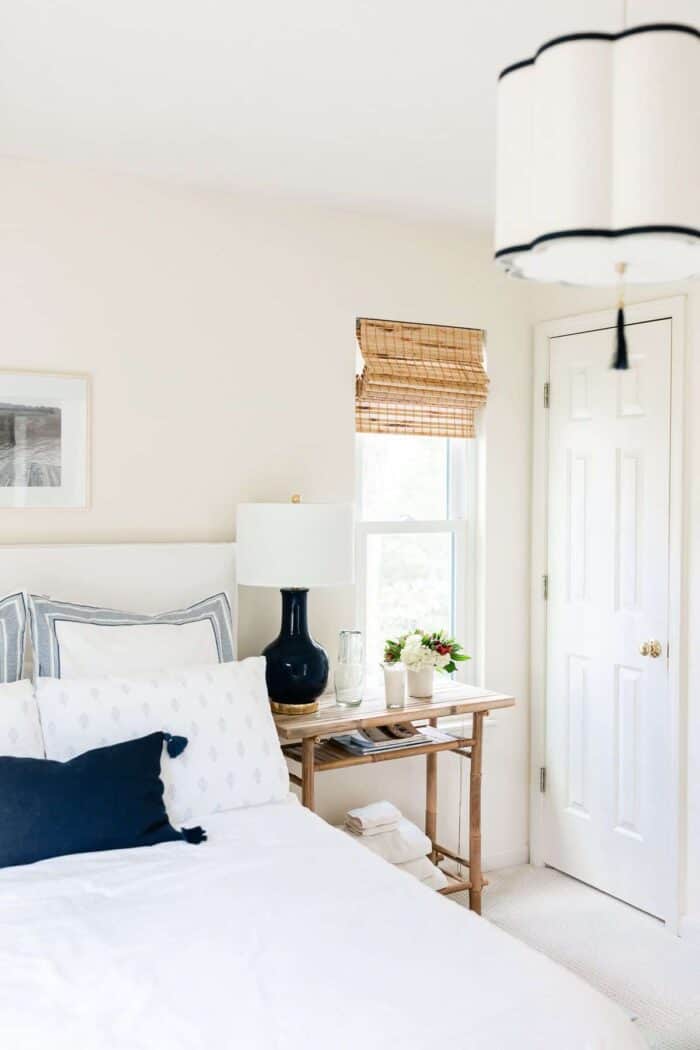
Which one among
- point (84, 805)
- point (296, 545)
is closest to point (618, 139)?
point (84, 805)

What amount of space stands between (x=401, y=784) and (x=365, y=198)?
2228 millimetres

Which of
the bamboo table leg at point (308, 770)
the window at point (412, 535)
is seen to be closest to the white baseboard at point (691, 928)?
the window at point (412, 535)

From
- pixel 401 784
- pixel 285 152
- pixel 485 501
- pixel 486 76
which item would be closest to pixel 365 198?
pixel 285 152

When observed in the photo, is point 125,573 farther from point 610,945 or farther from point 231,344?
point 610,945

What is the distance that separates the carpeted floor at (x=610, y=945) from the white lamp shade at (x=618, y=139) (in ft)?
7.89

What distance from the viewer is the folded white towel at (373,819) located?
3416mm

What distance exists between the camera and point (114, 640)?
9.23ft

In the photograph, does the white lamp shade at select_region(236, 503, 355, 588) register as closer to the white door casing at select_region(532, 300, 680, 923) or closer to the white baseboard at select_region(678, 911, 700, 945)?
the white door casing at select_region(532, 300, 680, 923)

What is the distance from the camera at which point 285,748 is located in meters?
3.30

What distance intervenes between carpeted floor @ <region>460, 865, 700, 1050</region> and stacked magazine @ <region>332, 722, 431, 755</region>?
0.77m

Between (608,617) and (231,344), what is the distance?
176cm

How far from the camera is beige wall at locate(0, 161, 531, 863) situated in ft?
10.1

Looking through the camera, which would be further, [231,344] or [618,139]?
[231,344]

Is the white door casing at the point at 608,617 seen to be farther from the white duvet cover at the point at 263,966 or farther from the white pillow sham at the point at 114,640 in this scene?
the white duvet cover at the point at 263,966
